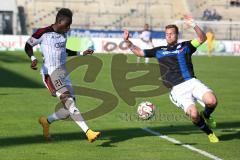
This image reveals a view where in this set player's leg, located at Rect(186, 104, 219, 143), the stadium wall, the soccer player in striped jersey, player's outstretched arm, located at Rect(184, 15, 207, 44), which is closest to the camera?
the soccer player in striped jersey

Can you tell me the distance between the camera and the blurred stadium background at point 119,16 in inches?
2047

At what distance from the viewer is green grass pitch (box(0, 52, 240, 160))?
32.4ft

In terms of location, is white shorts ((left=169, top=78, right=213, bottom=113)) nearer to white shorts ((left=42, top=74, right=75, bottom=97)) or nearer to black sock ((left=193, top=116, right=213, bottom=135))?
black sock ((left=193, top=116, right=213, bottom=135))

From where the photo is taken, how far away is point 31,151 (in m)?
9.91

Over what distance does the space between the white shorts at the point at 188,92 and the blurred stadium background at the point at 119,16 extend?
3862 cm

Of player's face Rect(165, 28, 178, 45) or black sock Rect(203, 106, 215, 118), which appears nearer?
player's face Rect(165, 28, 178, 45)

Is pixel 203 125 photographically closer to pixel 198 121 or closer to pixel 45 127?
pixel 198 121

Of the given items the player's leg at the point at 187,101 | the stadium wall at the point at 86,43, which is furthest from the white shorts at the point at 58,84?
the stadium wall at the point at 86,43

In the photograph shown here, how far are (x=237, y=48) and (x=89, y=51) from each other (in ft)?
128

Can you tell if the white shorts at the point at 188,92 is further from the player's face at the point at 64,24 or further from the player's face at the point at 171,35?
the player's face at the point at 64,24

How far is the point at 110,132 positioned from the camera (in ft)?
39.7

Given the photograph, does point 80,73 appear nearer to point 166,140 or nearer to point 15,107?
point 15,107

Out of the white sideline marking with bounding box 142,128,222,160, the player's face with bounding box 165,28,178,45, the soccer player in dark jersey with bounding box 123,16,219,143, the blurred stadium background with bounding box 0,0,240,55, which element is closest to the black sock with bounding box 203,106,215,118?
the soccer player in dark jersey with bounding box 123,16,219,143

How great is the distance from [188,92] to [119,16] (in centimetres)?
4602
